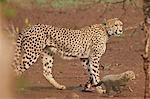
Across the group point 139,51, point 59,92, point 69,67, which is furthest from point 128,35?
point 59,92

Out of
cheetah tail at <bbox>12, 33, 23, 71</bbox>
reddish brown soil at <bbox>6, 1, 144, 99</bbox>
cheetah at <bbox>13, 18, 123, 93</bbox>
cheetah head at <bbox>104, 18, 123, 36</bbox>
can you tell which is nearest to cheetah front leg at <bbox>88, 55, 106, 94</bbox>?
cheetah at <bbox>13, 18, 123, 93</bbox>

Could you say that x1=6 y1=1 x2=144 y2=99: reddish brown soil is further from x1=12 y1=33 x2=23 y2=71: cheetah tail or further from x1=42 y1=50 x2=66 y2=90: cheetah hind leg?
x1=12 y1=33 x2=23 y2=71: cheetah tail

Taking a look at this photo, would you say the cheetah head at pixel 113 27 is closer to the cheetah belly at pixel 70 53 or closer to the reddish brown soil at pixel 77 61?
the cheetah belly at pixel 70 53

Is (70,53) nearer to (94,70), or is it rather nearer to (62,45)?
(62,45)

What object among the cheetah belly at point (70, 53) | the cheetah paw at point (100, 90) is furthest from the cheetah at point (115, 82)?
the cheetah belly at point (70, 53)

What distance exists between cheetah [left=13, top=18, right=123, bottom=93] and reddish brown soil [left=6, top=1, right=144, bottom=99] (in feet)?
1.01

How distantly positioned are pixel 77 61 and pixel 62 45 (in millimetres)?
2750

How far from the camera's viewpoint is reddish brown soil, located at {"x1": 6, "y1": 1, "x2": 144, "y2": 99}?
26.2 feet

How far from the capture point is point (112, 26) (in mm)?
8930

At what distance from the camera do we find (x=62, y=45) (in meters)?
8.59

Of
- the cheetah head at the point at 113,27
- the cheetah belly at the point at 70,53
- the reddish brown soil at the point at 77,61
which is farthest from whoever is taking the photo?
Answer: the cheetah head at the point at 113,27

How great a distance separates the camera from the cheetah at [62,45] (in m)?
Answer: 8.38

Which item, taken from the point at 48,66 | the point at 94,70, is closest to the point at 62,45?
the point at 48,66

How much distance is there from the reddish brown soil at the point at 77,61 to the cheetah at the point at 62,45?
307 mm
